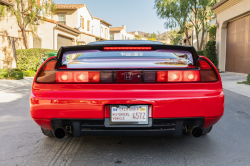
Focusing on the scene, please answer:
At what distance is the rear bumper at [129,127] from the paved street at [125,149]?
12.8 inches

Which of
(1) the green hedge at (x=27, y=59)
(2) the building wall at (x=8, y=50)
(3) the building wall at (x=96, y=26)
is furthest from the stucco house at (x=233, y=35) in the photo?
(3) the building wall at (x=96, y=26)

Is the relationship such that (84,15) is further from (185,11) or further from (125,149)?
(125,149)

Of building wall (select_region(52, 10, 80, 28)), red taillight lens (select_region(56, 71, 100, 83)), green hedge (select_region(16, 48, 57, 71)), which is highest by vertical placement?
building wall (select_region(52, 10, 80, 28))

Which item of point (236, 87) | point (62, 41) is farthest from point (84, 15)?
point (236, 87)

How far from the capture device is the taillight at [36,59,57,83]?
2.64 m

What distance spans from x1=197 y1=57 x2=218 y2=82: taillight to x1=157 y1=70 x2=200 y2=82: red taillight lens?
68 millimetres

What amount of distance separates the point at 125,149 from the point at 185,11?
22.0 metres

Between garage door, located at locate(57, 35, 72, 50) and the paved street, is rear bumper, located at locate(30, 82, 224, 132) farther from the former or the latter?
garage door, located at locate(57, 35, 72, 50)

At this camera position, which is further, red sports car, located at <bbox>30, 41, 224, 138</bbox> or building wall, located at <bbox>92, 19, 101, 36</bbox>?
building wall, located at <bbox>92, 19, 101, 36</bbox>

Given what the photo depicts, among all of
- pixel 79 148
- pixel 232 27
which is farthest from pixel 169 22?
pixel 79 148

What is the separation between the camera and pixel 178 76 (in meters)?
2.62

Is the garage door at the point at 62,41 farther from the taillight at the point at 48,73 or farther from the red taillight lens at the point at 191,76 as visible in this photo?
the red taillight lens at the point at 191,76

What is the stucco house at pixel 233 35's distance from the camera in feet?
42.6

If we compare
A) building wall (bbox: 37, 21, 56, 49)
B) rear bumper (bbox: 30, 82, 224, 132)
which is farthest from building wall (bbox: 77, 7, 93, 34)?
rear bumper (bbox: 30, 82, 224, 132)
